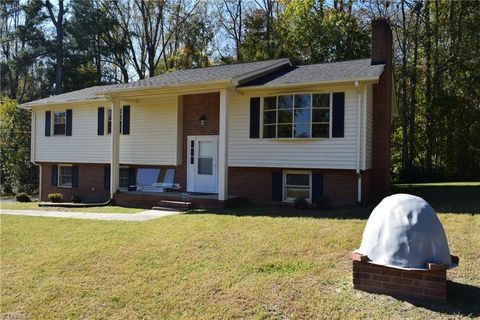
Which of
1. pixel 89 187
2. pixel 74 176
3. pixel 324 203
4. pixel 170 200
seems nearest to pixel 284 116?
pixel 324 203

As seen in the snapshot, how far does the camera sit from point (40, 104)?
61.3 ft

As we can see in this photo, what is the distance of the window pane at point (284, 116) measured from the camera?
12.9m

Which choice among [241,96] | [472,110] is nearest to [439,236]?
[241,96]

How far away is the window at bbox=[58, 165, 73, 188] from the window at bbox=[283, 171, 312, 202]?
36.3 feet

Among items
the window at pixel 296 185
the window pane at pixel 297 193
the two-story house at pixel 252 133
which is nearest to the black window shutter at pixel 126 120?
the two-story house at pixel 252 133

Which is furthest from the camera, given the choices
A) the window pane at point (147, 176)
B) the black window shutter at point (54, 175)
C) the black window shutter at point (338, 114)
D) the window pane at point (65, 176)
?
the black window shutter at point (54, 175)

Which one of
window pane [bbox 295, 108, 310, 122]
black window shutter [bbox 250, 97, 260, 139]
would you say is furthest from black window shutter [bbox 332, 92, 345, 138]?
black window shutter [bbox 250, 97, 260, 139]

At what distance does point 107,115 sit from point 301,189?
9006 millimetres

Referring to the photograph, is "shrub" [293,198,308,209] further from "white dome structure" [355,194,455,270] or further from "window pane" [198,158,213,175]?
"white dome structure" [355,194,455,270]

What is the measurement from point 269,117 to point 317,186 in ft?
8.99

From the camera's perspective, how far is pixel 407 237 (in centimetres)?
467

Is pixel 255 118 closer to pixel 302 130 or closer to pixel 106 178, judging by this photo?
pixel 302 130

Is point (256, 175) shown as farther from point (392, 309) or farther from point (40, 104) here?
point (40, 104)

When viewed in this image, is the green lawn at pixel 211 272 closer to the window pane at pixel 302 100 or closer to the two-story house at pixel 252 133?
the two-story house at pixel 252 133
